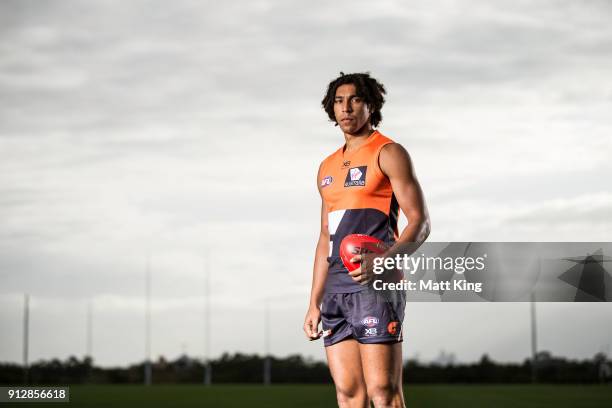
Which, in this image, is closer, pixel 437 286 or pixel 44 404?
pixel 437 286

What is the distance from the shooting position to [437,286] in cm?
521

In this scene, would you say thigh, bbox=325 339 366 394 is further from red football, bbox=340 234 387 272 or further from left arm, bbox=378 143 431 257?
left arm, bbox=378 143 431 257

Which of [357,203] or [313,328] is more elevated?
[357,203]

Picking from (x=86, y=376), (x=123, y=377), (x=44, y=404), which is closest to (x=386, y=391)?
(x=44, y=404)

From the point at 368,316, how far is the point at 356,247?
0.40 metres

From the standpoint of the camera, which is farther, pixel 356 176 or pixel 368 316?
pixel 356 176

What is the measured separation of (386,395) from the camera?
453cm

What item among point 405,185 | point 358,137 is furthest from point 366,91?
point 405,185

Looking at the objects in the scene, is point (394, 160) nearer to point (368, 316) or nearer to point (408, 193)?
point (408, 193)

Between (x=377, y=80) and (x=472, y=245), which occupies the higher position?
(x=377, y=80)

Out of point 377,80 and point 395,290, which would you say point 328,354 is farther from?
point 377,80

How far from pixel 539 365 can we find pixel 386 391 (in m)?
30.3

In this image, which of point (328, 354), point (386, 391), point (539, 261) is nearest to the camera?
point (386, 391)

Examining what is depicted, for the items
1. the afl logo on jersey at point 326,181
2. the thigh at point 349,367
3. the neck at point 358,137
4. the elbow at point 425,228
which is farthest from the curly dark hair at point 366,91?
the thigh at point 349,367
